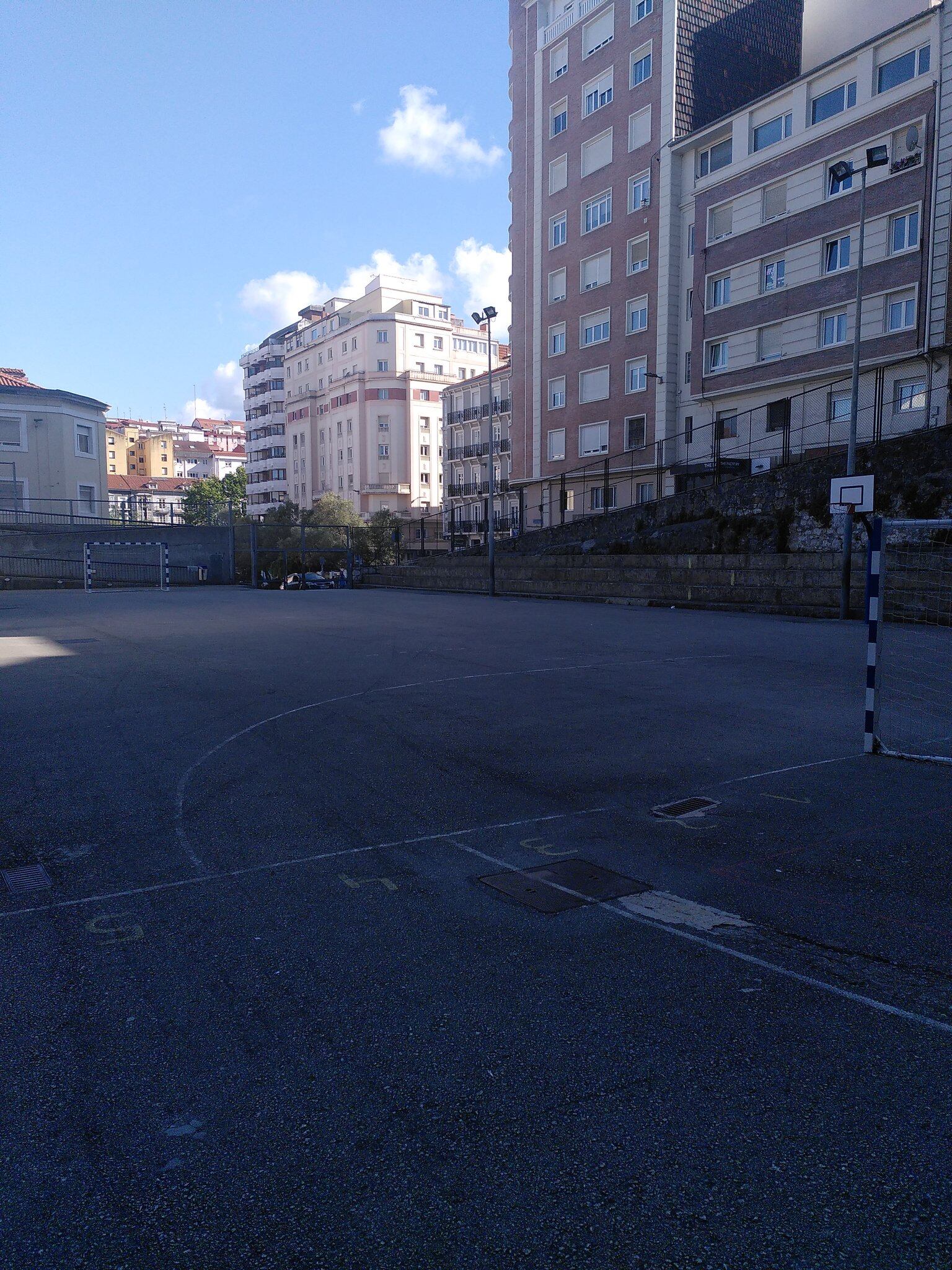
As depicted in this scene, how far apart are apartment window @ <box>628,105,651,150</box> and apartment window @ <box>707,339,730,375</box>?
984 cm

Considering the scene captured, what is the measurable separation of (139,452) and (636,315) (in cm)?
14622

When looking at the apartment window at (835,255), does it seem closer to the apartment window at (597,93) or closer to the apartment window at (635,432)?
the apartment window at (635,432)

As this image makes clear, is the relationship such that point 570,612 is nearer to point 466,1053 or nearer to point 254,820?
point 254,820

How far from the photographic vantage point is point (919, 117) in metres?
27.3

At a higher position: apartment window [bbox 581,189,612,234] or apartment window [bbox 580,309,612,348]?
apartment window [bbox 581,189,612,234]

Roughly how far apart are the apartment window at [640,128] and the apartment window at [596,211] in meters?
2.14

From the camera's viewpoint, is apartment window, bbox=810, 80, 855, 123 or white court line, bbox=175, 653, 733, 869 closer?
white court line, bbox=175, 653, 733, 869

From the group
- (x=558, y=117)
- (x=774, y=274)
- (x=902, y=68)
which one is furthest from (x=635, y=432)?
(x=558, y=117)

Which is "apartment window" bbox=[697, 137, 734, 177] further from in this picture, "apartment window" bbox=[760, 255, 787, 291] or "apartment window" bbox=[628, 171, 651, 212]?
"apartment window" bbox=[760, 255, 787, 291]

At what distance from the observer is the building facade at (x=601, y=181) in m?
37.0

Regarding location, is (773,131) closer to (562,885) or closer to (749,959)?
(562,885)

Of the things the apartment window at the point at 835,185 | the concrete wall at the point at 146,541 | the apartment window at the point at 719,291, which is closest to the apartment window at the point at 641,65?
the apartment window at the point at 719,291

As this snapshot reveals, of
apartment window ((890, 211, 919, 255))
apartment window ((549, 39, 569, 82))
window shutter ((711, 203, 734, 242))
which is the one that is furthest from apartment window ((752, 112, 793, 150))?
apartment window ((549, 39, 569, 82))

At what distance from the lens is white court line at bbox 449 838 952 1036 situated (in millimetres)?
3219
